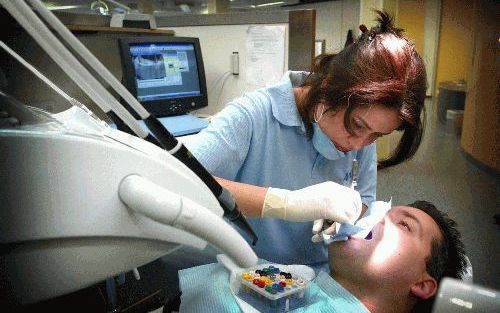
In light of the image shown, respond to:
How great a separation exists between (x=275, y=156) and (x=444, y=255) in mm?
619

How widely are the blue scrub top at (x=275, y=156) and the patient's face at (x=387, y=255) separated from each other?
0.50 feet

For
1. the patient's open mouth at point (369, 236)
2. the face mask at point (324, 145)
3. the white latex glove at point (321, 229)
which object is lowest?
the patient's open mouth at point (369, 236)

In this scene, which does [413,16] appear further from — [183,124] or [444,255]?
[444,255]

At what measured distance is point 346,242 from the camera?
1188mm

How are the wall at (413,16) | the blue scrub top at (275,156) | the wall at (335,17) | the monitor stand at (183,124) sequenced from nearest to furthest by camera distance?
1. the blue scrub top at (275,156)
2. the monitor stand at (183,124)
3. the wall at (335,17)
4. the wall at (413,16)

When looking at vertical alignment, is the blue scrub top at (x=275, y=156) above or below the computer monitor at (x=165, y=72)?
below

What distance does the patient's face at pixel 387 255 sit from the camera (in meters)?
1.17

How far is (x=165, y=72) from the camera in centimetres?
209

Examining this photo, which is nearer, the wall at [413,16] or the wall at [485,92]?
the wall at [485,92]

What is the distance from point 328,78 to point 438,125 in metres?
6.61

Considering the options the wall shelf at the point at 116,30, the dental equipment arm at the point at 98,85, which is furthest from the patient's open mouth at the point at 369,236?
the wall shelf at the point at 116,30

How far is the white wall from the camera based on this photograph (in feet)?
6.79

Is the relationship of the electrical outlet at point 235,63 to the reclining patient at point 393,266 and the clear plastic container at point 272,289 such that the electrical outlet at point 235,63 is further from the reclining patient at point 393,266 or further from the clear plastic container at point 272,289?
the clear plastic container at point 272,289

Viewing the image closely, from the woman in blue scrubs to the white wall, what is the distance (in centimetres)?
82
